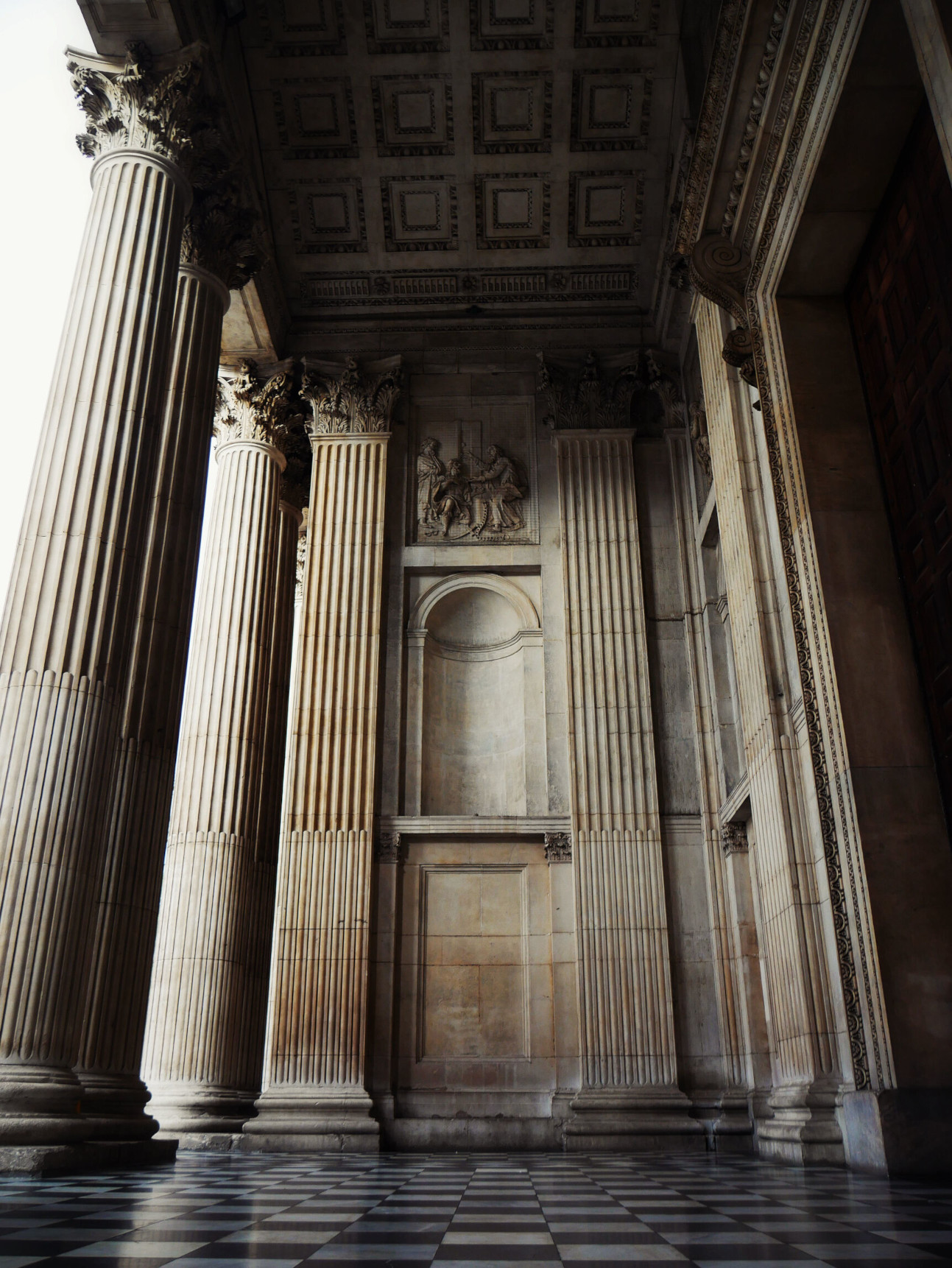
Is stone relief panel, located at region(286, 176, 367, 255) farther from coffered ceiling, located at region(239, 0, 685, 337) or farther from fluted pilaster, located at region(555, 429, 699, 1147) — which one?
fluted pilaster, located at region(555, 429, 699, 1147)

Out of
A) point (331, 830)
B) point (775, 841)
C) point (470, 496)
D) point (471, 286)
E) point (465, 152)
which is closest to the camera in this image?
point (775, 841)

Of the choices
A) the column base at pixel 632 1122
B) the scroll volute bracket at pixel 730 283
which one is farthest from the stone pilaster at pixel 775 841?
the column base at pixel 632 1122

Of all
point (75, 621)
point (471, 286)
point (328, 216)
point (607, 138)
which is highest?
point (607, 138)

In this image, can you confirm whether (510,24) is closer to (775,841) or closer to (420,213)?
(420,213)

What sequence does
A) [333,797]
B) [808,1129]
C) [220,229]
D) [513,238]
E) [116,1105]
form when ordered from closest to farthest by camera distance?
[808,1129]
[116,1105]
[220,229]
[333,797]
[513,238]

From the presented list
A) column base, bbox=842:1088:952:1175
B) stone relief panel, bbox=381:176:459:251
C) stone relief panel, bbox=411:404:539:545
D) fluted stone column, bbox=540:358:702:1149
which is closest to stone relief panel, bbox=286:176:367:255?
stone relief panel, bbox=381:176:459:251

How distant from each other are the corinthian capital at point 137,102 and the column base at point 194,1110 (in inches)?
451

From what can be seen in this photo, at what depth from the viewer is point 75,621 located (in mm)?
9016

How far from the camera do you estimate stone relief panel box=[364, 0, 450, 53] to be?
15.0 meters

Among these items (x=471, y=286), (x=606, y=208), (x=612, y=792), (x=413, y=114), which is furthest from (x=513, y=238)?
(x=612, y=792)

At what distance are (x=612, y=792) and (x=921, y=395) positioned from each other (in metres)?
8.39

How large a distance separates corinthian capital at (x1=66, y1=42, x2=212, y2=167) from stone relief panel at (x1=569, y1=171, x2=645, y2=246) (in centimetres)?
730

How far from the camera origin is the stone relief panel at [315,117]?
1598cm

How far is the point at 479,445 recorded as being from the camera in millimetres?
18250
